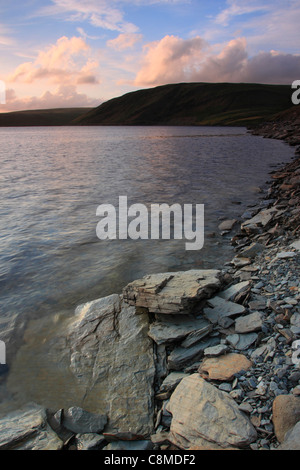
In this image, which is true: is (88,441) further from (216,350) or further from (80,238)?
(80,238)

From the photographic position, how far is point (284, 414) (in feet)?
14.4

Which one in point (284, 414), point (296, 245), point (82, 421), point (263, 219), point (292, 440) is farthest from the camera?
point (263, 219)

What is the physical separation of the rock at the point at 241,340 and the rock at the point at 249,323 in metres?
0.10

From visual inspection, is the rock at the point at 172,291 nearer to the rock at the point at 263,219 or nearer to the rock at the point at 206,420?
the rock at the point at 206,420

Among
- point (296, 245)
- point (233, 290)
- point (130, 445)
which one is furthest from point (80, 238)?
point (130, 445)

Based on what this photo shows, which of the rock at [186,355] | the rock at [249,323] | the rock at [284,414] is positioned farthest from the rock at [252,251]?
the rock at [284,414]

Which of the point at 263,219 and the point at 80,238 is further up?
the point at 263,219

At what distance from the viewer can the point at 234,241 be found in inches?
484

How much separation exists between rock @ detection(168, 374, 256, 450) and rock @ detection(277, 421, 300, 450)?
414mm

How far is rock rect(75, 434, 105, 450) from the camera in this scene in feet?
15.6

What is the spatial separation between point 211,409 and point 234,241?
8.24 m

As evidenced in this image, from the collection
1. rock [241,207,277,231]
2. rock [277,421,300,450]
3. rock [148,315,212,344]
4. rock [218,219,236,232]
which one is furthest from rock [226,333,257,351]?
rock [218,219,236,232]

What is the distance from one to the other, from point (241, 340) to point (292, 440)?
6.88 feet
